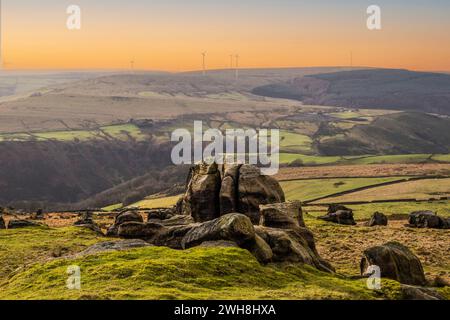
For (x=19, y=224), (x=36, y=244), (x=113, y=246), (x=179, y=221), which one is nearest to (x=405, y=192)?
(x=179, y=221)

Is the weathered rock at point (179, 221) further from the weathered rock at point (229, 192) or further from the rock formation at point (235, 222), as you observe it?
the weathered rock at point (229, 192)

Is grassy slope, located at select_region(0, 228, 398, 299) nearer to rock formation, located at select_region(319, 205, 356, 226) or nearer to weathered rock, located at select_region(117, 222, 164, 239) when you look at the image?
weathered rock, located at select_region(117, 222, 164, 239)

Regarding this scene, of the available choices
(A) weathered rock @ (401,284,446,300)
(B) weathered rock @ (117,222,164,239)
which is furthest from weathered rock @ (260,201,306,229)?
(A) weathered rock @ (401,284,446,300)
